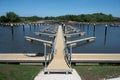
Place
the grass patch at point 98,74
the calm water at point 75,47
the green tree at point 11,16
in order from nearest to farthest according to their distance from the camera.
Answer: the grass patch at point 98,74
the calm water at point 75,47
the green tree at point 11,16

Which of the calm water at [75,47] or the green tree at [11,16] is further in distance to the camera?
the green tree at [11,16]

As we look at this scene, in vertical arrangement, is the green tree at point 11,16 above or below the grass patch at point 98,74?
above

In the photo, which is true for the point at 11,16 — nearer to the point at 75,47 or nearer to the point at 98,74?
the point at 75,47

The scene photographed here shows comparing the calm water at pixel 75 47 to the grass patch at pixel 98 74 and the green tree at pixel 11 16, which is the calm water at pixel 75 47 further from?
the green tree at pixel 11 16

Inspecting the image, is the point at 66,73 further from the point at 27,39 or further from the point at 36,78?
the point at 27,39

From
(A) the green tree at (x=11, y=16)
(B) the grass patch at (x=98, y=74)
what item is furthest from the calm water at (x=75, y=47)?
(A) the green tree at (x=11, y=16)

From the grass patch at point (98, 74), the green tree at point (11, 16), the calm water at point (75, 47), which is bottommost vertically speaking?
the calm water at point (75, 47)

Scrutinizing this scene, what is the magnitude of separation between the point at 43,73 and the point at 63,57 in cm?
374

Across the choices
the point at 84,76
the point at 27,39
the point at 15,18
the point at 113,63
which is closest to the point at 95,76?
the point at 84,76

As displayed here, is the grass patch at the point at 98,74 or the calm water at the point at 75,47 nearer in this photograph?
the grass patch at the point at 98,74

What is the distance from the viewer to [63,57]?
15.2 m

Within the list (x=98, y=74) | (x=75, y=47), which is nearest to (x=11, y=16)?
(x=75, y=47)

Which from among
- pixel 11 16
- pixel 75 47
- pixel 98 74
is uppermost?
pixel 11 16

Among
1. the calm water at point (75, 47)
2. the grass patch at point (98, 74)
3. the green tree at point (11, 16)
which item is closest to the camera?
the grass patch at point (98, 74)
